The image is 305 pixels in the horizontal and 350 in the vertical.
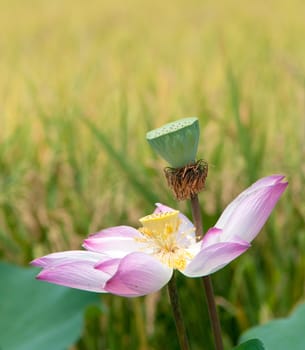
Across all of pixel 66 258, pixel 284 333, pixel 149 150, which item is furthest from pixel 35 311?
pixel 149 150

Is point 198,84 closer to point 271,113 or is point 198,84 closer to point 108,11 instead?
point 271,113

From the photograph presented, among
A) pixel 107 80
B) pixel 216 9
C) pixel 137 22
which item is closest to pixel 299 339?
pixel 107 80

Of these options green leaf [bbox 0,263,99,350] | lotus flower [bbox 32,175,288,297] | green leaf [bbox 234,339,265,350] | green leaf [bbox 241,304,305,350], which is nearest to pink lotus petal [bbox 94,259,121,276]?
lotus flower [bbox 32,175,288,297]

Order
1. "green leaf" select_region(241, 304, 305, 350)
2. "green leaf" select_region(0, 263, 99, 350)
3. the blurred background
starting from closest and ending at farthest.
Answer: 1. "green leaf" select_region(241, 304, 305, 350)
2. "green leaf" select_region(0, 263, 99, 350)
3. the blurred background

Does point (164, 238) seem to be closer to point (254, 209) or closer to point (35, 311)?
point (254, 209)

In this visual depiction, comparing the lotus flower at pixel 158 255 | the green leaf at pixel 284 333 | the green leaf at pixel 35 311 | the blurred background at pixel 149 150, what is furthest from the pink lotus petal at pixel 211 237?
the blurred background at pixel 149 150

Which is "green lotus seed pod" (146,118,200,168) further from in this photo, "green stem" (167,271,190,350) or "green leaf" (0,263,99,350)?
"green leaf" (0,263,99,350)

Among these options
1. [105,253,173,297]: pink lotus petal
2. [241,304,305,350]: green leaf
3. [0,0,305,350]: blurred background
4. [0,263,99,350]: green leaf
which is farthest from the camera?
[0,0,305,350]: blurred background

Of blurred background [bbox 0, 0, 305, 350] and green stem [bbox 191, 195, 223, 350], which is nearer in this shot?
green stem [bbox 191, 195, 223, 350]
